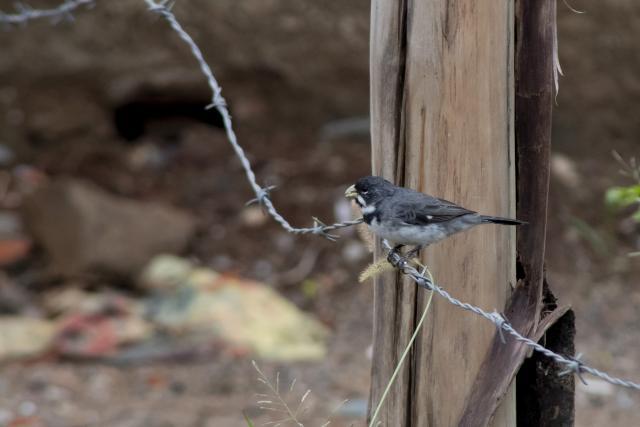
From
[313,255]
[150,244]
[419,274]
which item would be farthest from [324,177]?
[419,274]

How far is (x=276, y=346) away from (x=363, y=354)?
1.85ft

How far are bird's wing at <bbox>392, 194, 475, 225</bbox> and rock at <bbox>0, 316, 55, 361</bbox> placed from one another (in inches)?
156

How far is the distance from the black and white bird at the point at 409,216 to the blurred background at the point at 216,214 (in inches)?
92.4

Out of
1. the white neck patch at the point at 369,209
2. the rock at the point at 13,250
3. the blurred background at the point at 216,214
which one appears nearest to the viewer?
the white neck patch at the point at 369,209

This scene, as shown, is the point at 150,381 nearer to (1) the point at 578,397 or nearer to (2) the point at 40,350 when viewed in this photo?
(2) the point at 40,350

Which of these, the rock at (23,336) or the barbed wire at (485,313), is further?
the rock at (23,336)

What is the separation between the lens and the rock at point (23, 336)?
6109mm

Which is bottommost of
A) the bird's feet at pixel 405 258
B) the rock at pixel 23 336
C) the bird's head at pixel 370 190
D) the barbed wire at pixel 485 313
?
the rock at pixel 23 336

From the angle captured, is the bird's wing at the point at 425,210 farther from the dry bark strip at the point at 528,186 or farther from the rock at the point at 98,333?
the rock at the point at 98,333

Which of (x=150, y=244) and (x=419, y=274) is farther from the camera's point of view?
(x=150, y=244)

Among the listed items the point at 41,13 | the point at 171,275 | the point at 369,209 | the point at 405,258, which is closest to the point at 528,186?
the point at 405,258

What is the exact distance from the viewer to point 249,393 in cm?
553

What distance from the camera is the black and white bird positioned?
2600mm

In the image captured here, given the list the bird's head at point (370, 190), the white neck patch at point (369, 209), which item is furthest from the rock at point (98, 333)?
the white neck patch at point (369, 209)
